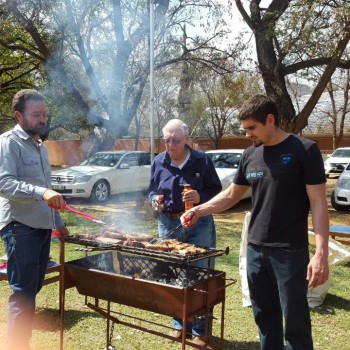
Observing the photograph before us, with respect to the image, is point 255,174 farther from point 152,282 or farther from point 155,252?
point 152,282

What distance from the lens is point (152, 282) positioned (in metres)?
2.91

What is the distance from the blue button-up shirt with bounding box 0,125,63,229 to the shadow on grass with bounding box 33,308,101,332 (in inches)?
57.1

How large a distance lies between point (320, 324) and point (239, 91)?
2399cm

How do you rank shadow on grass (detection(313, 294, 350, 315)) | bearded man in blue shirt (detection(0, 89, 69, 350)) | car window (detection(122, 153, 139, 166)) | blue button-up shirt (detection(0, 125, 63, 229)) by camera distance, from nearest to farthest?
1. blue button-up shirt (detection(0, 125, 63, 229))
2. bearded man in blue shirt (detection(0, 89, 69, 350))
3. shadow on grass (detection(313, 294, 350, 315))
4. car window (detection(122, 153, 139, 166))

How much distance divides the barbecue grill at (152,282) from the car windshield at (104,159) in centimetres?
1014

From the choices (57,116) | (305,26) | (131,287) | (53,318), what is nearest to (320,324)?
(131,287)

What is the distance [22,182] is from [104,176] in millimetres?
10149

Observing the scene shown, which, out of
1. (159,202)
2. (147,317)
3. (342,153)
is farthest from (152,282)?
(342,153)

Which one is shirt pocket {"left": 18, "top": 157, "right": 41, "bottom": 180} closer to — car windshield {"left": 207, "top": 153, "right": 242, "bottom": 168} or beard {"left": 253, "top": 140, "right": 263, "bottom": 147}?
beard {"left": 253, "top": 140, "right": 263, "bottom": 147}

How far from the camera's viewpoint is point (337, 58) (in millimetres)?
10867

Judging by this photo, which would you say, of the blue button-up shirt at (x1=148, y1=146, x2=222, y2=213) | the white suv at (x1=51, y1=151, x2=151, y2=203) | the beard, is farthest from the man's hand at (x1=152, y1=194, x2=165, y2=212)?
the white suv at (x1=51, y1=151, x2=151, y2=203)

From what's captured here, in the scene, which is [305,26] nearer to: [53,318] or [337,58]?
[337,58]

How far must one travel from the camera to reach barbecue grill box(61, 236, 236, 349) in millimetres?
2861

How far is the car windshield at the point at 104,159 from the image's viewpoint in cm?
1378
